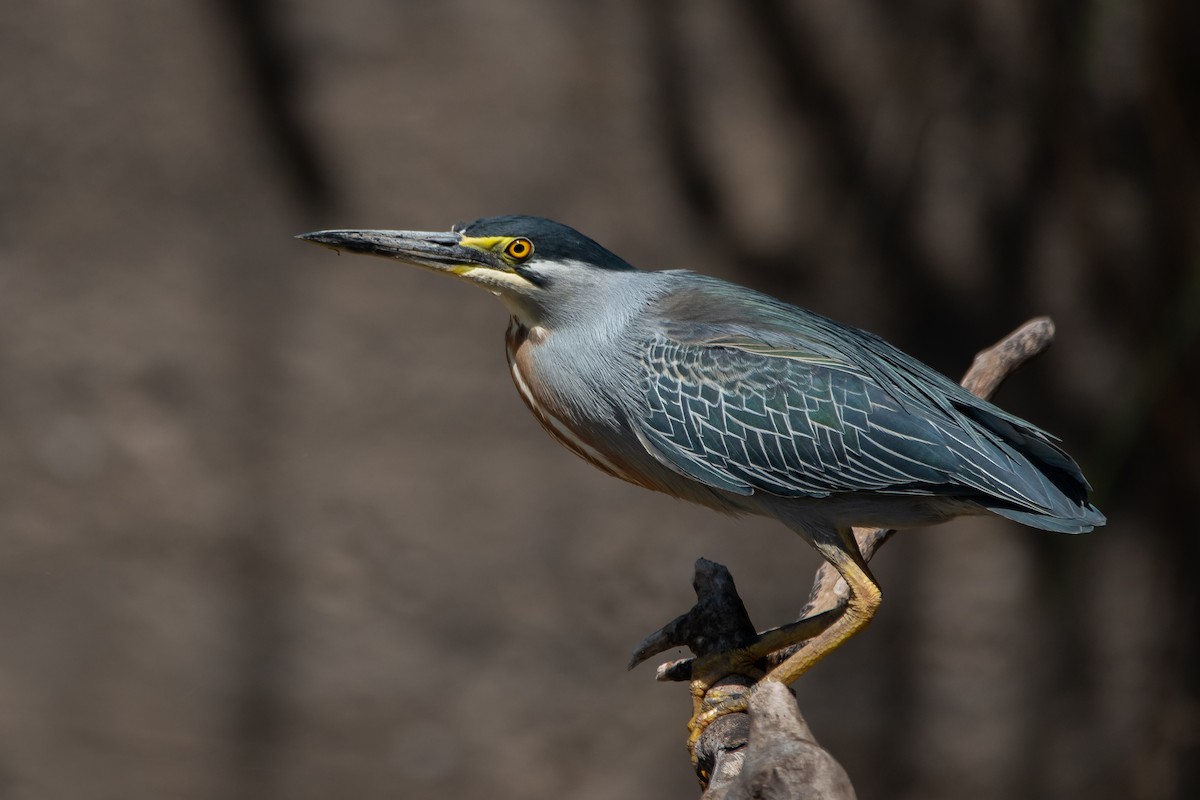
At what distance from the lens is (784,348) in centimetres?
303

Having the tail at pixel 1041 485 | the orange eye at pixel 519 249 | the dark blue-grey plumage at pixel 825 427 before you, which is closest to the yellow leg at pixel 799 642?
the dark blue-grey plumage at pixel 825 427

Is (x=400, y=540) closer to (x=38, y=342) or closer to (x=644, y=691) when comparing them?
(x=644, y=691)

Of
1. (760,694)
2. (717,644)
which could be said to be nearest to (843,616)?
(717,644)

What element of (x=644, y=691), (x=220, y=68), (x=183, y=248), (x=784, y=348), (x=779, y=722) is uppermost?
(x=220, y=68)

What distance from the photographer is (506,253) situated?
308 centimetres

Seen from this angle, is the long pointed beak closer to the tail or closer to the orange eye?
the orange eye

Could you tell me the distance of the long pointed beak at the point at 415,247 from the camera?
3033mm

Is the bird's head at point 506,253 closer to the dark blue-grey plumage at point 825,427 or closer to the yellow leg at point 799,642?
the dark blue-grey plumage at point 825,427

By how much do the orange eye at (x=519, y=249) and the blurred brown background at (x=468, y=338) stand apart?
1757 mm

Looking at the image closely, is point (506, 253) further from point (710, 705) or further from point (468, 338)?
point (468, 338)

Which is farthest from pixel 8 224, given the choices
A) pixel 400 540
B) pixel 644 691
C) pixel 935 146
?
pixel 935 146

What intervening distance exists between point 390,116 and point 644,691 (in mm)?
2476

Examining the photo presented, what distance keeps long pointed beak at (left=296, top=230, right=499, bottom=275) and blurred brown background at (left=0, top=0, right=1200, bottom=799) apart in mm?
1748

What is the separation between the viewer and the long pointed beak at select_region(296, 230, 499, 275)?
3.03m
